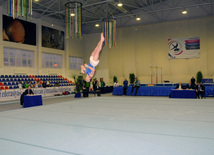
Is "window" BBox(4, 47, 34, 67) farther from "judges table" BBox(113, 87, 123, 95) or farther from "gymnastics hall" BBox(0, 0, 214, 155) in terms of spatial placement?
"judges table" BBox(113, 87, 123, 95)

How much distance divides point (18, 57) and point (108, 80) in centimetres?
1057

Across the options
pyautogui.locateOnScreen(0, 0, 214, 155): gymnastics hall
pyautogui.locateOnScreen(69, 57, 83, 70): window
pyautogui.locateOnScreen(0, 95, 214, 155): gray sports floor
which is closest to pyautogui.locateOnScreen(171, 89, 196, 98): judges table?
pyautogui.locateOnScreen(0, 0, 214, 155): gymnastics hall

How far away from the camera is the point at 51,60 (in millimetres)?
19969

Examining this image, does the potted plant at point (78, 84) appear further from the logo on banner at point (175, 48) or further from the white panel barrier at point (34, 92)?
the logo on banner at point (175, 48)

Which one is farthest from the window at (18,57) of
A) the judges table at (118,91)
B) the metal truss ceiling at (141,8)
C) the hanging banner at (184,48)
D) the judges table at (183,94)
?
the hanging banner at (184,48)

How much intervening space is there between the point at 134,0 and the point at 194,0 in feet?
19.3

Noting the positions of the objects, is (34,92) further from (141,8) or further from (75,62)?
(141,8)

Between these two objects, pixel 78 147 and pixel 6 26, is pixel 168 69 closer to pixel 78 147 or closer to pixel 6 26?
pixel 6 26

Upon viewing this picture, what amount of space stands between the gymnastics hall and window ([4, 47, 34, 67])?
85mm

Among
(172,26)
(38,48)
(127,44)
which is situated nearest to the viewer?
(38,48)

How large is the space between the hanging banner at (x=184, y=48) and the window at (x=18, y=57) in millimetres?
14363

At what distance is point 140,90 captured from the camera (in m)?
14.9

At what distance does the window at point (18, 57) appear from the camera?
15.8 meters

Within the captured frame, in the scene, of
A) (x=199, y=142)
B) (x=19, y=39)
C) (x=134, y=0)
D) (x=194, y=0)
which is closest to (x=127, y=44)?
(x=134, y=0)
